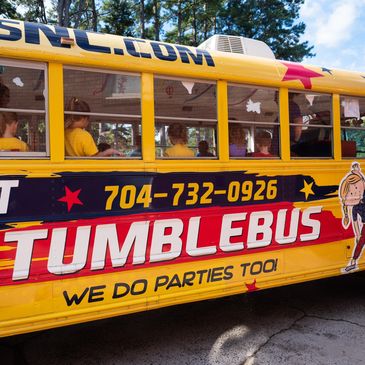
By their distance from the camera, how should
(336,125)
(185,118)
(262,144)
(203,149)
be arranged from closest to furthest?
(185,118)
(203,149)
(262,144)
(336,125)

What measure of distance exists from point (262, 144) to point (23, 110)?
77.9 inches

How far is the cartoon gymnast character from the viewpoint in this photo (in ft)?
12.5

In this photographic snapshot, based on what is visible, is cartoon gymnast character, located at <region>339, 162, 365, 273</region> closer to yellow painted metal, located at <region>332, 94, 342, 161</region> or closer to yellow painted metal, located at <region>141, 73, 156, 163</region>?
yellow painted metal, located at <region>332, 94, 342, 161</region>

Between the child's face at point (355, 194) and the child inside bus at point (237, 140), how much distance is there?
1299 millimetres

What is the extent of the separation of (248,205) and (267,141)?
0.62m

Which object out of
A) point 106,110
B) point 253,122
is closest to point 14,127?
point 106,110

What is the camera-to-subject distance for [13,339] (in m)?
3.41

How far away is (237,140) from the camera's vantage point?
10.7 feet

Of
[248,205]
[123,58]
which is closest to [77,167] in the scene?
[123,58]

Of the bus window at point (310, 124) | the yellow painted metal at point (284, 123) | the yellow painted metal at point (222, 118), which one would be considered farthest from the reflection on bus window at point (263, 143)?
the yellow painted metal at point (222, 118)

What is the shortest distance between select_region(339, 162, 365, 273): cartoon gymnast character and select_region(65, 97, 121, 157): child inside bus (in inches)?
95.5

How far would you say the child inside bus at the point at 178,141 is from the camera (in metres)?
3.07

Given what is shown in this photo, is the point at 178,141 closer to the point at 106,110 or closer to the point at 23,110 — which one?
the point at 106,110

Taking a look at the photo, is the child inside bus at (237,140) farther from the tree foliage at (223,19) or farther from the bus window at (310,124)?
the tree foliage at (223,19)
